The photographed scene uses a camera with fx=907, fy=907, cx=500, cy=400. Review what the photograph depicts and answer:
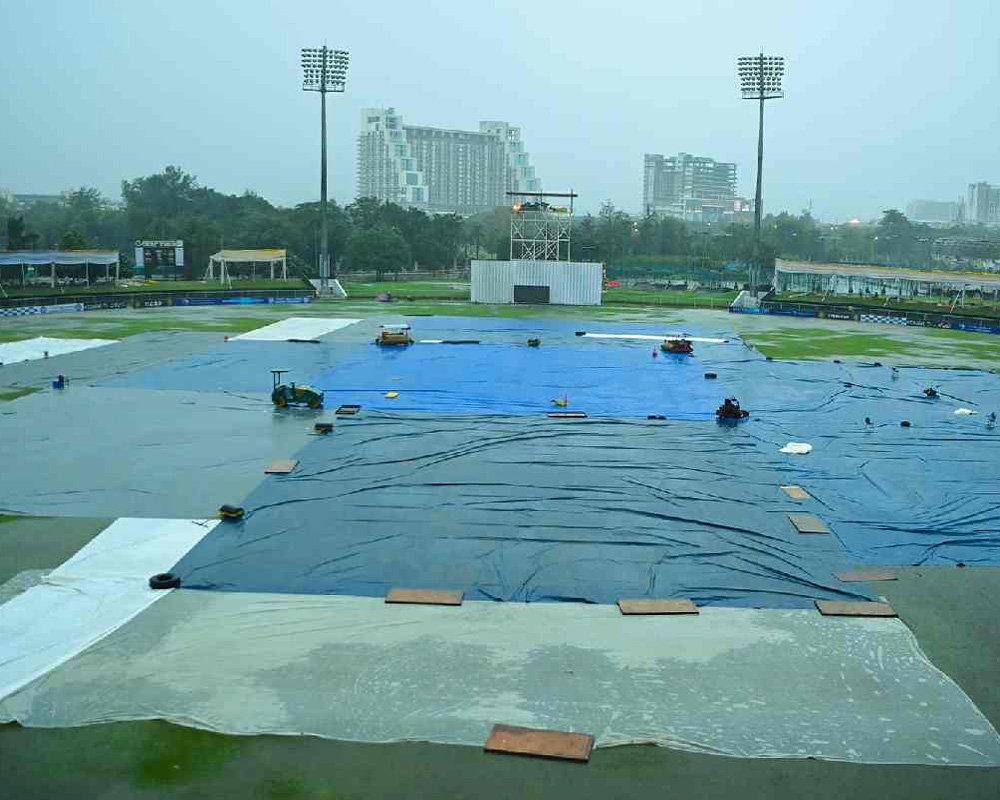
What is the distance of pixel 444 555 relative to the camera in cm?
1336

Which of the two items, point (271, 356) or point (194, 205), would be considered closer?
point (271, 356)

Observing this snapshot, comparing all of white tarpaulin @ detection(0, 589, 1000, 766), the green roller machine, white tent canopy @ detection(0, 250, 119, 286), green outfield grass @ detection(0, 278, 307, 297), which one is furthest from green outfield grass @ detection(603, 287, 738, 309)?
white tarpaulin @ detection(0, 589, 1000, 766)

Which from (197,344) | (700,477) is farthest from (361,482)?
(197,344)

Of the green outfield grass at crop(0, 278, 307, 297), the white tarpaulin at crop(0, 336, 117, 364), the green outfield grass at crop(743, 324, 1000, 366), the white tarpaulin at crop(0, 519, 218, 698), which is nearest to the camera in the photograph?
the white tarpaulin at crop(0, 519, 218, 698)

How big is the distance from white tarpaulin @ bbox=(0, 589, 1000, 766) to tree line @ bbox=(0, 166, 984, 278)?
64.1 m

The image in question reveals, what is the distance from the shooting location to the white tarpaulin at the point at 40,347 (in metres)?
32.3

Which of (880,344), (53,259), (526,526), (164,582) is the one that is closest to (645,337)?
(880,344)

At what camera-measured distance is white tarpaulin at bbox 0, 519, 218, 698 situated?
992 centimetres

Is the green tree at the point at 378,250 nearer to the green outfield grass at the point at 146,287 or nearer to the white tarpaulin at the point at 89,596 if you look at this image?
the green outfield grass at the point at 146,287

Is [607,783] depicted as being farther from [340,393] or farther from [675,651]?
[340,393]

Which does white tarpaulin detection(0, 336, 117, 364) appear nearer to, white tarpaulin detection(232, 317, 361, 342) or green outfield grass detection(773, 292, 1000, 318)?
white tarpaulin detection(232, 317, 361, 342)

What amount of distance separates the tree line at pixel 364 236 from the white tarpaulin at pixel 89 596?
59.8m

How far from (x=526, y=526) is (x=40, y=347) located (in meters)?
27.1

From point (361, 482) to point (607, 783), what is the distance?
1006 cm
